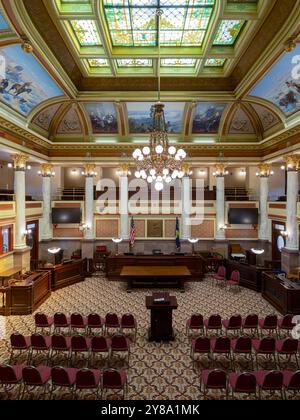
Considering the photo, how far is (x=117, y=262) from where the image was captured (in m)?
14.2

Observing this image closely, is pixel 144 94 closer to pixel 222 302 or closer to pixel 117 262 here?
pixel 117 262

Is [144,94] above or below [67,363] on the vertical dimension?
above

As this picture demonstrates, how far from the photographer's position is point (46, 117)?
Result: 14570 mm

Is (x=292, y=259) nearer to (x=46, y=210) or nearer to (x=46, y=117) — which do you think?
(x=46, y=210)

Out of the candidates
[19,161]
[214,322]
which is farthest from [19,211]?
[214,322]

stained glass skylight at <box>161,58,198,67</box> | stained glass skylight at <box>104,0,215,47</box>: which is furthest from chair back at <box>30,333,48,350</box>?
stained glass skylight at <box>161,58,198,67</box>

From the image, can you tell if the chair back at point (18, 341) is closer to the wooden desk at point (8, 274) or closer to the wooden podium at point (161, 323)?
the wooden podium at point (161, 323)

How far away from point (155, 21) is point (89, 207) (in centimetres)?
1057

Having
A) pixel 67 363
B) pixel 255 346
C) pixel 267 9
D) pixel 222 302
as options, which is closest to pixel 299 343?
pixel 255 346

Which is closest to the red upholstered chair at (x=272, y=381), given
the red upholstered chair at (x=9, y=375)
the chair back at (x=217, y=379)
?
the chair back at (x=217, y=379)

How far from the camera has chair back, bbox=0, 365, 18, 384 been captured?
5191 millimetres

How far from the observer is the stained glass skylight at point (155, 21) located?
26.1 ft

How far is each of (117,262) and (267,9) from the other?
1164cm

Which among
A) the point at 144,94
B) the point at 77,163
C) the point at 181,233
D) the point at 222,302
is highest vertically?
the point at 144,94
